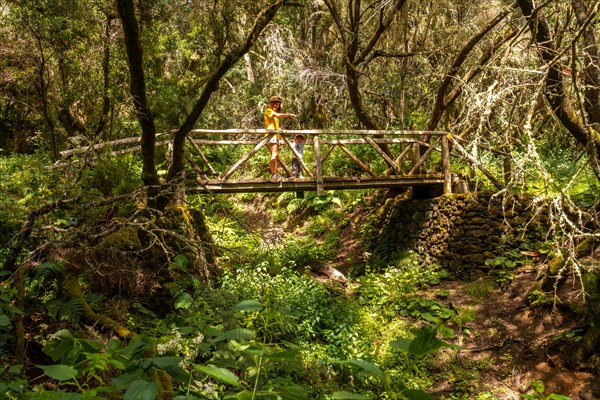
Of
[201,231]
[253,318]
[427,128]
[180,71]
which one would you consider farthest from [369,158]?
[253,318]

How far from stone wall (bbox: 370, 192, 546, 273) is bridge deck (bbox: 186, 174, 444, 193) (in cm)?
57

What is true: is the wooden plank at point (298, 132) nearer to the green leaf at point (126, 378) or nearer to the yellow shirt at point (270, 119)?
the yellow shirt at point (270, 119)

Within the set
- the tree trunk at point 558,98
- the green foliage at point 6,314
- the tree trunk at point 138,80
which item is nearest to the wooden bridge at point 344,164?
the tree trunk at point 138,80

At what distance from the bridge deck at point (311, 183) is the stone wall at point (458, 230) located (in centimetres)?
57

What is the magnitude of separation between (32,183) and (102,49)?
3.06 m

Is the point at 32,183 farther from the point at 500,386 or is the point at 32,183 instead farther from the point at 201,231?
the point at 500,386

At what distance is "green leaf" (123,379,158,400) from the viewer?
1.24 meters

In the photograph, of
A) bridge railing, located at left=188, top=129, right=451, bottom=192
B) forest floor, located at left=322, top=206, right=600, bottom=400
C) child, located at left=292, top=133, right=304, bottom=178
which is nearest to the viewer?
forest floor, located at left=322, top=206, right=600, bottom=400

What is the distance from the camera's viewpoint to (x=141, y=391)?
1272mm

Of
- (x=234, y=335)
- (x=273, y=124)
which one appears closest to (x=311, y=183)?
(x=273, y=124)

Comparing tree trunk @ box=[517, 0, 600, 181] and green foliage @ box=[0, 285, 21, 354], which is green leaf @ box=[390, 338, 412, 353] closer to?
green foliage @ box=[0, 285, 21, 354]

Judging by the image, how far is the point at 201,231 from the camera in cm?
903

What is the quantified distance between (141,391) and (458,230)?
32.6ft

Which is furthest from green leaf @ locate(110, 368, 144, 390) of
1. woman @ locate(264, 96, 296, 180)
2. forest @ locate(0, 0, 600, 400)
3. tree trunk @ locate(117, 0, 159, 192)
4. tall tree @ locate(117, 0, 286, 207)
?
woman @ locate(264, 96, 296, 180)
